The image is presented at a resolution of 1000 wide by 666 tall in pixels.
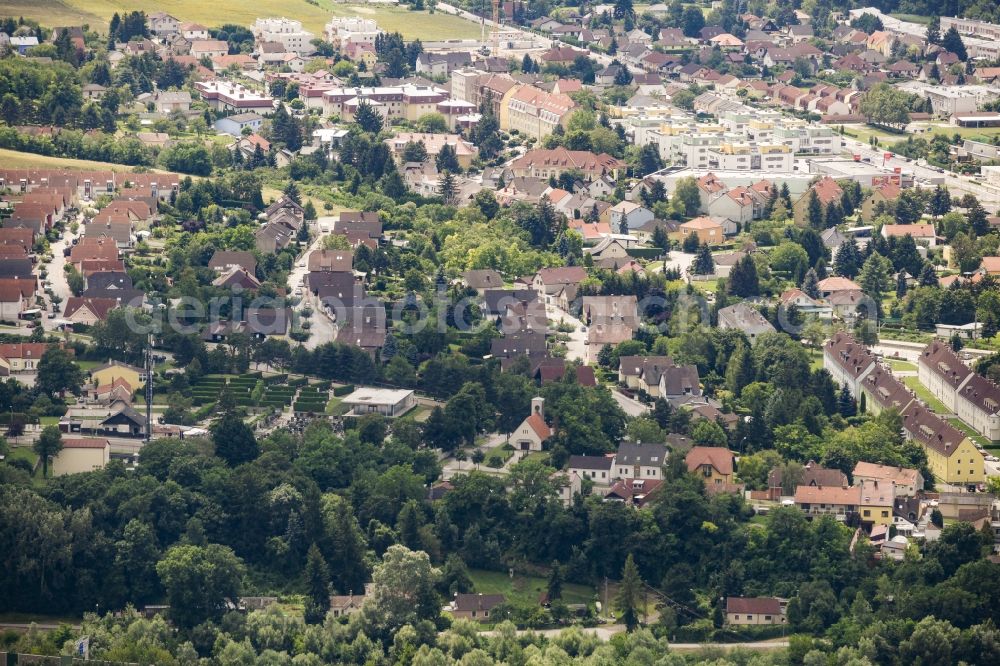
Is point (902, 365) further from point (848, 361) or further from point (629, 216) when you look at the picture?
point (629, 216)

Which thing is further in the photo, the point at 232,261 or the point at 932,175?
the point at 932,175

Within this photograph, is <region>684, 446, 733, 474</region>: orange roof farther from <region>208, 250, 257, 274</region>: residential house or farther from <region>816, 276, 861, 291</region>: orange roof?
Answer: <region>208, 250, 257, 274</region>: residential house

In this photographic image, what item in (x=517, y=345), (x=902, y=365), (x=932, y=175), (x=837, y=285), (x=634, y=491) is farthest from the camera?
(x=932, y=175)

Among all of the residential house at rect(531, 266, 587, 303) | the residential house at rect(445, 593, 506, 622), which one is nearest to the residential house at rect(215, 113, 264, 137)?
the residential house at rect(531, 266, 587, 303)

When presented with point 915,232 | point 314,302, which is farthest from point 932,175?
point 314,302

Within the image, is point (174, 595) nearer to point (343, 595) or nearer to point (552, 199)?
point (343, 595)

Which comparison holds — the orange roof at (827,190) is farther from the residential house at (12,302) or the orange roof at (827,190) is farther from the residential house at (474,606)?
the residential house at (474,606)

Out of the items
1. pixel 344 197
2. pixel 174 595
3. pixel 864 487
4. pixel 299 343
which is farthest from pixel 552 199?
pixel 174 595
